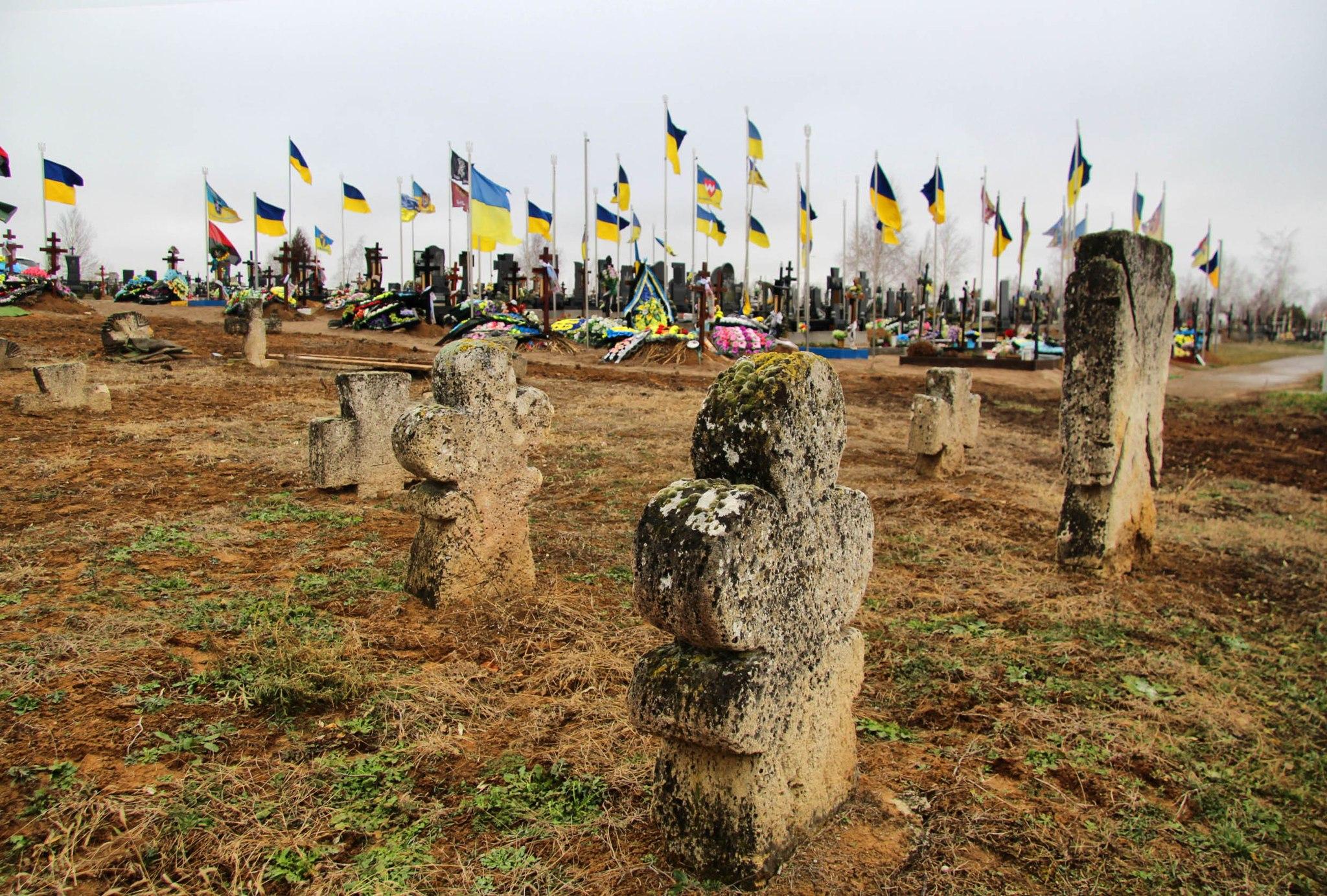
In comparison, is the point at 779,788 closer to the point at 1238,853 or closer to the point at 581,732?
the point at 581,732

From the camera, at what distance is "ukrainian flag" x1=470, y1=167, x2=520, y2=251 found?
2017 centimetres

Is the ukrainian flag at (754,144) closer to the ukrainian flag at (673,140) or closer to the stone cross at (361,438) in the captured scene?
the ukrainian flag at (673,140)

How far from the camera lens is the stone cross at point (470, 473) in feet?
14.4

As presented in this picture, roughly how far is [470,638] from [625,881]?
2020mm

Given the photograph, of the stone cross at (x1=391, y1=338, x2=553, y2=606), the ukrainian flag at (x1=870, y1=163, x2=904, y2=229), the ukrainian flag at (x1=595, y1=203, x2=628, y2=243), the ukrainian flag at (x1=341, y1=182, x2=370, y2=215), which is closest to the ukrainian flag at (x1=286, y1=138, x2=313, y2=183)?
the ukrainian flag at (x1=341, y1=182, x2=370, y2=215)

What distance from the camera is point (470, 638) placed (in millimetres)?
4141

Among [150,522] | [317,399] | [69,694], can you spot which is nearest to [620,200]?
[317,399]

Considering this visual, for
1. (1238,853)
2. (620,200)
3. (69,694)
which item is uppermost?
(620,200)

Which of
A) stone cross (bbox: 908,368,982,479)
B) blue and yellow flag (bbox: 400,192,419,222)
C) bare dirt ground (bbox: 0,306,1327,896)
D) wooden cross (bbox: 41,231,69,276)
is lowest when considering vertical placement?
bare dirt ground (bbox: 0,306,1327,896)

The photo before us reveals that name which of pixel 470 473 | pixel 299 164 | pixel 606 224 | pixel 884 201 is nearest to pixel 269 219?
pixel 299 164

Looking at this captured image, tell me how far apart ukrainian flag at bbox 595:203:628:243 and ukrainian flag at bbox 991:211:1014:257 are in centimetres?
1307

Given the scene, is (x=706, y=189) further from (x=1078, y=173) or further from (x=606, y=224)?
(x=1078, y=173)

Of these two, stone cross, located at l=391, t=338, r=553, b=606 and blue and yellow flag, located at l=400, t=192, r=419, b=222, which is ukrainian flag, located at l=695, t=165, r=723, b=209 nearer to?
blue and yellow flag, located at l=400, t=192, r=419, b=222

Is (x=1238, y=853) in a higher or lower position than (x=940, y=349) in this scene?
→ lower
